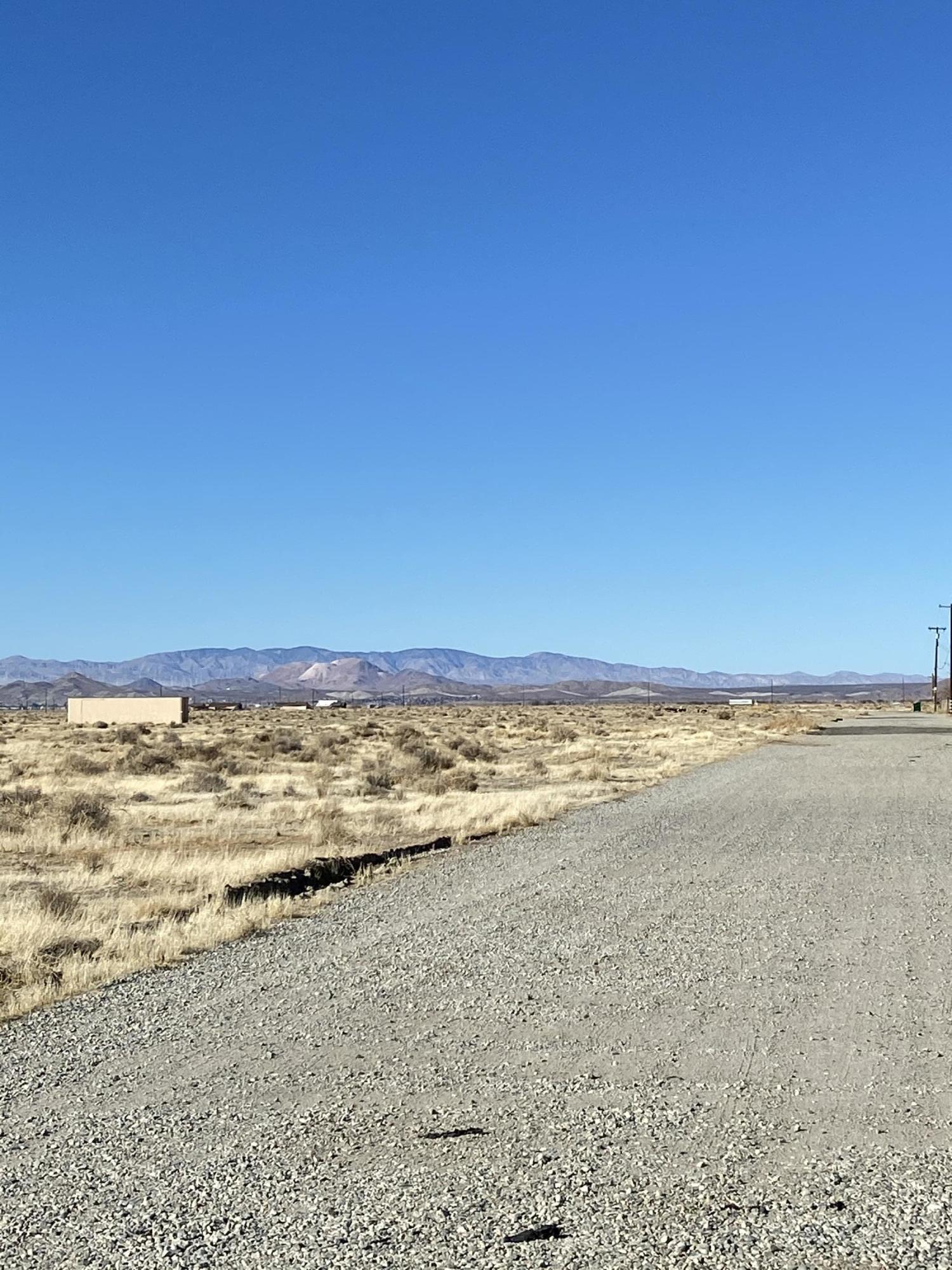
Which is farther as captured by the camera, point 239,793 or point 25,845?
point 239,793

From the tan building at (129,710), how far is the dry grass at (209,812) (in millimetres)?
36460

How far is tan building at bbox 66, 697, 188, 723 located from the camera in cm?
9931

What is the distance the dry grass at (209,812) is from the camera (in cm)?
1186

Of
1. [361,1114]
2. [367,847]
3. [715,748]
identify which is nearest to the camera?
[361,1114]

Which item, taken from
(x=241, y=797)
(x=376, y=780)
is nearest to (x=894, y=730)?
(x=376, y=780)

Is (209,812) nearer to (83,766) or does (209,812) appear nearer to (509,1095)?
(83,766)

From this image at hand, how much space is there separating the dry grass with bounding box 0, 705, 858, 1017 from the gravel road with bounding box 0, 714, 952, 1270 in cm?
103

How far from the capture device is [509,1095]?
688 cm

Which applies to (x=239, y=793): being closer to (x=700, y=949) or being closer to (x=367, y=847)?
(x=367, y=847)

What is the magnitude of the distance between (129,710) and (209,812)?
7917cm

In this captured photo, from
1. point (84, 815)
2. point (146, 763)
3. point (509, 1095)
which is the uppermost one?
point (509, 1095)

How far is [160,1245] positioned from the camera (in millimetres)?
4949

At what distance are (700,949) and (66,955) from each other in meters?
5.42

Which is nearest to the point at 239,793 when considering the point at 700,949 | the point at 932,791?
the point at 932,791
